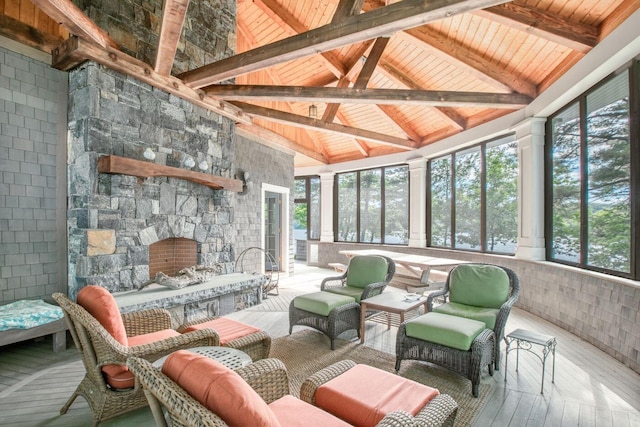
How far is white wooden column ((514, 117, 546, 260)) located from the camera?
206 inches

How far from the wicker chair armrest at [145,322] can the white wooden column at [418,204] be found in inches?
260

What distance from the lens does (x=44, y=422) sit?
232 centimetres

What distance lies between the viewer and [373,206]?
32.1 ft

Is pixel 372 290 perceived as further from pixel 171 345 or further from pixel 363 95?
pixel 363 95

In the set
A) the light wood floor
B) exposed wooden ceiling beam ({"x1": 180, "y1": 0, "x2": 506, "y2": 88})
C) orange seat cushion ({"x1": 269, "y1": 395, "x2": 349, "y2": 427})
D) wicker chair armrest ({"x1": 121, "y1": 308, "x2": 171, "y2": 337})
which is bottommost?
the light wood floor

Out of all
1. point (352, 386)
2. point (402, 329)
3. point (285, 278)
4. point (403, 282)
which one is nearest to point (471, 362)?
point (402, 329)

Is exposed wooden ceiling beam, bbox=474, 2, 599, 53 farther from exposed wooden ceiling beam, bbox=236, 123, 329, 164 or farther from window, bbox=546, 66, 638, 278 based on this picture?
exposed wooden ceiling beam, bbox=236, 123, 329, 164

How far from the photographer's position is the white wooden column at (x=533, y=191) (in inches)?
206

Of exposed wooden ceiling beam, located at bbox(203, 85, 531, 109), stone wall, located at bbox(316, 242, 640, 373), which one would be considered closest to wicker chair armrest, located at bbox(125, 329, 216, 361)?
exposed wooden ceiling beam, located at bbox(203, 85, 531, 109)

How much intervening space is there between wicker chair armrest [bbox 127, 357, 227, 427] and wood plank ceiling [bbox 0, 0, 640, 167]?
9.95 ft

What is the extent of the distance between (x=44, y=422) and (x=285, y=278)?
19.9 ft

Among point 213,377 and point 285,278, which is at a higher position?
point 213,377

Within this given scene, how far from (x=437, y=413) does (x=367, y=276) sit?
9.49 feet

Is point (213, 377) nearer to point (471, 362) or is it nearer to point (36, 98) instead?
point (471, 362)
